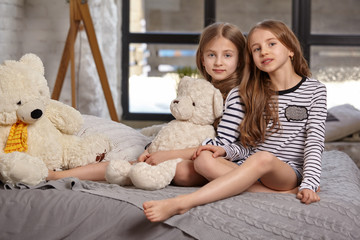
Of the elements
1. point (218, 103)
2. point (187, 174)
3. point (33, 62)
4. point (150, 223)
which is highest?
point (33, 62)

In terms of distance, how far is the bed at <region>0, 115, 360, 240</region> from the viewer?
1.69 m

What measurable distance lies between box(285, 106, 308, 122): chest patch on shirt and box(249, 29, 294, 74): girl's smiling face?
6.5 inches

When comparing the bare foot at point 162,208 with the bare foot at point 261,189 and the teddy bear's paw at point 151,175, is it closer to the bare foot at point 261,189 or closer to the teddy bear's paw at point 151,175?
the teddy bear's paw at point 151,175

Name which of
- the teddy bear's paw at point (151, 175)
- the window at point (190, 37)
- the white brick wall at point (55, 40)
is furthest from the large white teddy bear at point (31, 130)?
the window at point (190, 37)

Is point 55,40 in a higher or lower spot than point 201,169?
higher

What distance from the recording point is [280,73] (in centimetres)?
207

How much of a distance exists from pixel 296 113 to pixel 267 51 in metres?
0.25

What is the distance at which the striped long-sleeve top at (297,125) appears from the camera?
76.9 inches

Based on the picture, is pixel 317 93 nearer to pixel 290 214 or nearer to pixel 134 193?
pixel 290 214

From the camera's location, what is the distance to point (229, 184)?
68.7 inches

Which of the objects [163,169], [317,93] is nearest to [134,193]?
[163,169]

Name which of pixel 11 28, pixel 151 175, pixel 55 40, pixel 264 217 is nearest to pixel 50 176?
pixel 151 175

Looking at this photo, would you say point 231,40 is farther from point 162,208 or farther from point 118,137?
point 162,208

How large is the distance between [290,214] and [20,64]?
1.06 m
